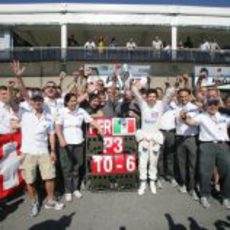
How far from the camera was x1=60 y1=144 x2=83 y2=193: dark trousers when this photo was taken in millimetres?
8938

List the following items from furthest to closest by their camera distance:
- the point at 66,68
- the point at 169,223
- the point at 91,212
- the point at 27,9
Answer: the point at 27,9 < the point at 66,68 < the point at 91,212 < the point at 169,223

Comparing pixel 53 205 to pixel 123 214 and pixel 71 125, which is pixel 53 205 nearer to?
pixel 123 214

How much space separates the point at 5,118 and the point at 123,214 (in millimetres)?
2798

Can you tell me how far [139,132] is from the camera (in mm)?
9453

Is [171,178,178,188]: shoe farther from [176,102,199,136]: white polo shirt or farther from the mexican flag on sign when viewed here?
the mexican flag on sign

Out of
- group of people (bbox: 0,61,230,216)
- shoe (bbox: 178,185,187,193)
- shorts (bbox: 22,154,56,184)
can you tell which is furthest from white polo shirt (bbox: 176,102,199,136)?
shorts (bbox: 22,154,56,184)

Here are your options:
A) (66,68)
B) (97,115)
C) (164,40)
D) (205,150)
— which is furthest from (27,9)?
(205,150)

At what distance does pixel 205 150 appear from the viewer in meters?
8.57

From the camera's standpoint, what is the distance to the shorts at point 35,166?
808 cm

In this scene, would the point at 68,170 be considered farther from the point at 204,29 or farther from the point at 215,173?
the point at 204,29

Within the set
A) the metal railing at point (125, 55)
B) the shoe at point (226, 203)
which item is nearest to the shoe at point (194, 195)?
the shoe at point (226, 203)

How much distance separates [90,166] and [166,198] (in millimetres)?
1593

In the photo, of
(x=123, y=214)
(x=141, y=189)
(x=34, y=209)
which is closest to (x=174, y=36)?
(x=141, y=189)

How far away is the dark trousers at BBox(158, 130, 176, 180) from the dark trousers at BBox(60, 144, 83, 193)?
1.84m
